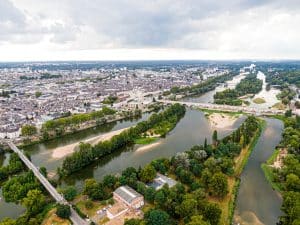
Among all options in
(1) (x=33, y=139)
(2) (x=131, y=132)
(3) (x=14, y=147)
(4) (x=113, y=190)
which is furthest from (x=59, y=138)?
(4) (x=113, y=190)

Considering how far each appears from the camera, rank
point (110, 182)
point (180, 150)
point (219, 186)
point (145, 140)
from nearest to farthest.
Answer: point (219, 186), point (110, 182), point (180, 150), point (145, 140)

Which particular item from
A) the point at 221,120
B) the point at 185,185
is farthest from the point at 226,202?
the point at 221,120

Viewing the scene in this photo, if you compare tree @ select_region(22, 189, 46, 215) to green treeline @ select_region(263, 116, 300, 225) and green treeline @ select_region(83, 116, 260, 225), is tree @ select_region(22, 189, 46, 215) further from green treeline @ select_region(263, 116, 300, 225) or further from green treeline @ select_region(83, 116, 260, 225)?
green treeline @ select_region(263, 116, 300, 225)

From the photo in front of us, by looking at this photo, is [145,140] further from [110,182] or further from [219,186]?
[219,186]

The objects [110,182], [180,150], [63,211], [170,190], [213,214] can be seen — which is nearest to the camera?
[213,214]

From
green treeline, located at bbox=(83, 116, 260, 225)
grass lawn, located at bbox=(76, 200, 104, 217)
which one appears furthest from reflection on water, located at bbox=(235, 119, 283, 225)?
grass lawn, located at bbox=(76, 200, 104, 217)
